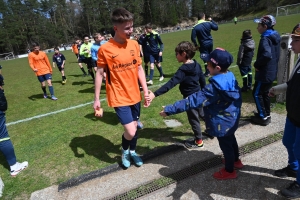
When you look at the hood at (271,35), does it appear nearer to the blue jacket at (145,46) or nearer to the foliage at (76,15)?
the blue jacket at (145,46)

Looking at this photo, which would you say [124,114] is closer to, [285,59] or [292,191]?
[292,191]

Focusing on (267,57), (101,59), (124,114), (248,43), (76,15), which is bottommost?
(124,114)

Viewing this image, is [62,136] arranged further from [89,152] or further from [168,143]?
[168,143]

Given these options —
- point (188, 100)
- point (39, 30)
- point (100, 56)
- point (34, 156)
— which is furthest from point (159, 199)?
point (39, 30)

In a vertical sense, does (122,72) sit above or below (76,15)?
below

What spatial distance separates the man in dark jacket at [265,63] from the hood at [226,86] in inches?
74.0

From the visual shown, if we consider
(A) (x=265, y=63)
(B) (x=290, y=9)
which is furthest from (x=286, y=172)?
(B) (x=290, y=9)

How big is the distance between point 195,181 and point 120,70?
1.86m

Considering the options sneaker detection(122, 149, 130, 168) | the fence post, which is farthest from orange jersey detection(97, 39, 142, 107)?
the fence post

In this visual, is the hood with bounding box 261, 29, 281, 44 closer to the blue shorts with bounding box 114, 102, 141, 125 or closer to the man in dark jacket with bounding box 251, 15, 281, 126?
the man in dark jacket with bounding box 251, 15, 281, 126

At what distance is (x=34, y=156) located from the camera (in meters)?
4.43

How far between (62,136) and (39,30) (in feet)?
253

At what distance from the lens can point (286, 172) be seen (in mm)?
2932

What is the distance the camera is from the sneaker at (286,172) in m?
2.90
